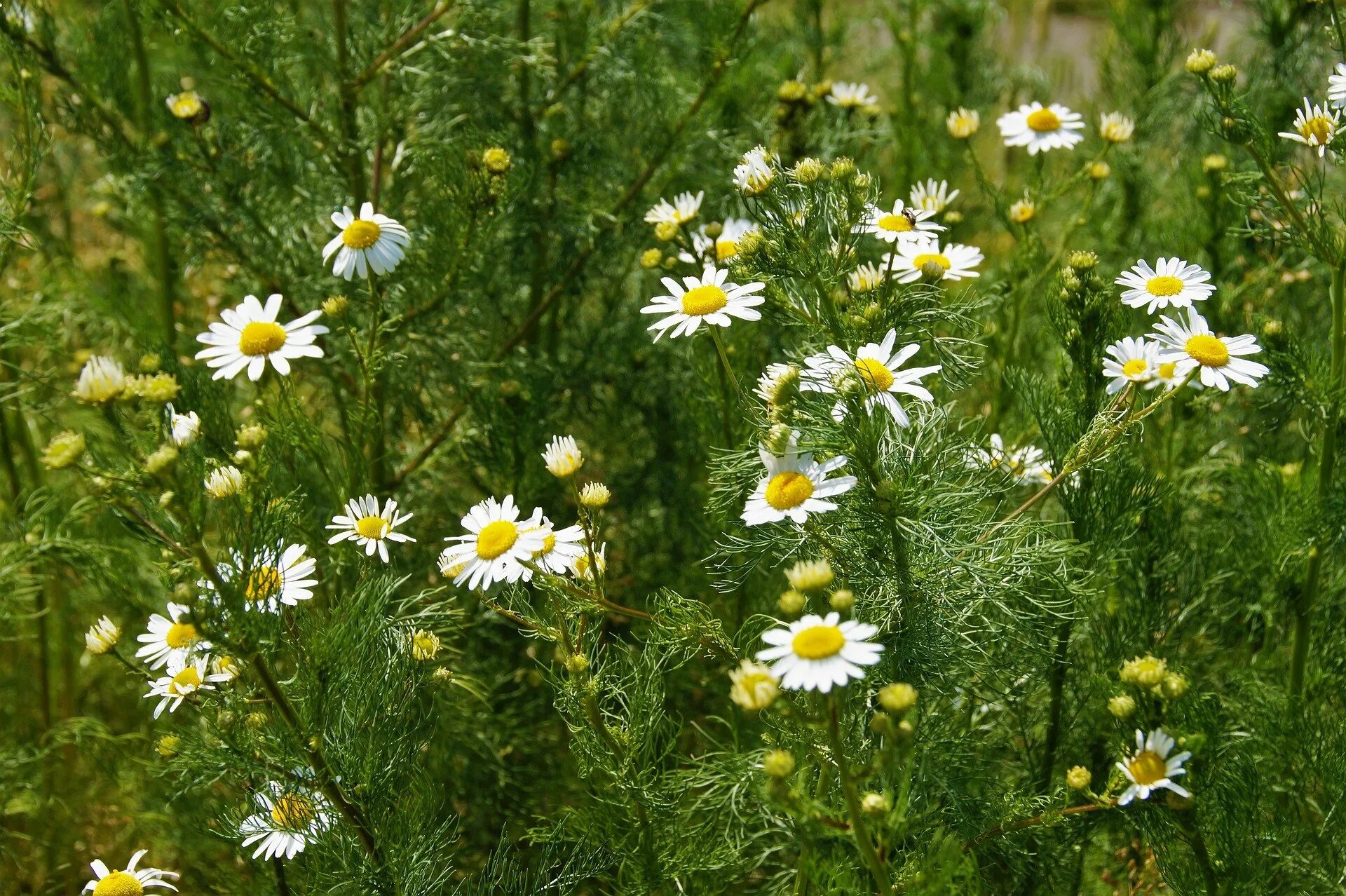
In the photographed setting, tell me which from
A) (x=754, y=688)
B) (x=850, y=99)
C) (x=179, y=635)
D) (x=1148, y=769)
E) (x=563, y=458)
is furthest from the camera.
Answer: (x=850, y=99)

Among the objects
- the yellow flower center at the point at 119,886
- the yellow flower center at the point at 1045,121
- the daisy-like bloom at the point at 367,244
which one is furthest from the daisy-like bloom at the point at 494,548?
the yellow flower center at the point at 1045,121

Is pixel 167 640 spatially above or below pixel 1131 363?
below

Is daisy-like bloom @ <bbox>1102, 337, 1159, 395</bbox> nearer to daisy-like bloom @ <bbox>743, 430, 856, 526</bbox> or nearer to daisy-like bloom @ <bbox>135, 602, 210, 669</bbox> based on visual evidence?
daisy-like bloom @ <bbox>743, 430, 856, 526</bbox>

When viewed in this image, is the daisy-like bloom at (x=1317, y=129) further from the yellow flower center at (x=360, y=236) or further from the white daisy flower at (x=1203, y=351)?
the yellow flower center at (x=360, y=236)

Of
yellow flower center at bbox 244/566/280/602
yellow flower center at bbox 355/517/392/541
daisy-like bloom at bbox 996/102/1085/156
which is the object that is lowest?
yellow flower center at bbox 244/566/280/602

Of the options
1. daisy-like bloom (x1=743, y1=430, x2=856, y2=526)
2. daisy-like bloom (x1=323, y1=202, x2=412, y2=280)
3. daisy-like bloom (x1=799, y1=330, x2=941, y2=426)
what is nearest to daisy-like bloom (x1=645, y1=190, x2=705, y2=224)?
daisy-like bloom (x1=323, y1=202, x2=412, y2=280)

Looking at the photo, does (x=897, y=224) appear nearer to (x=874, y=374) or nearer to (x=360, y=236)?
(x=874, y=374)

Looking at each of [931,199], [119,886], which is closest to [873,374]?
[931,199]
